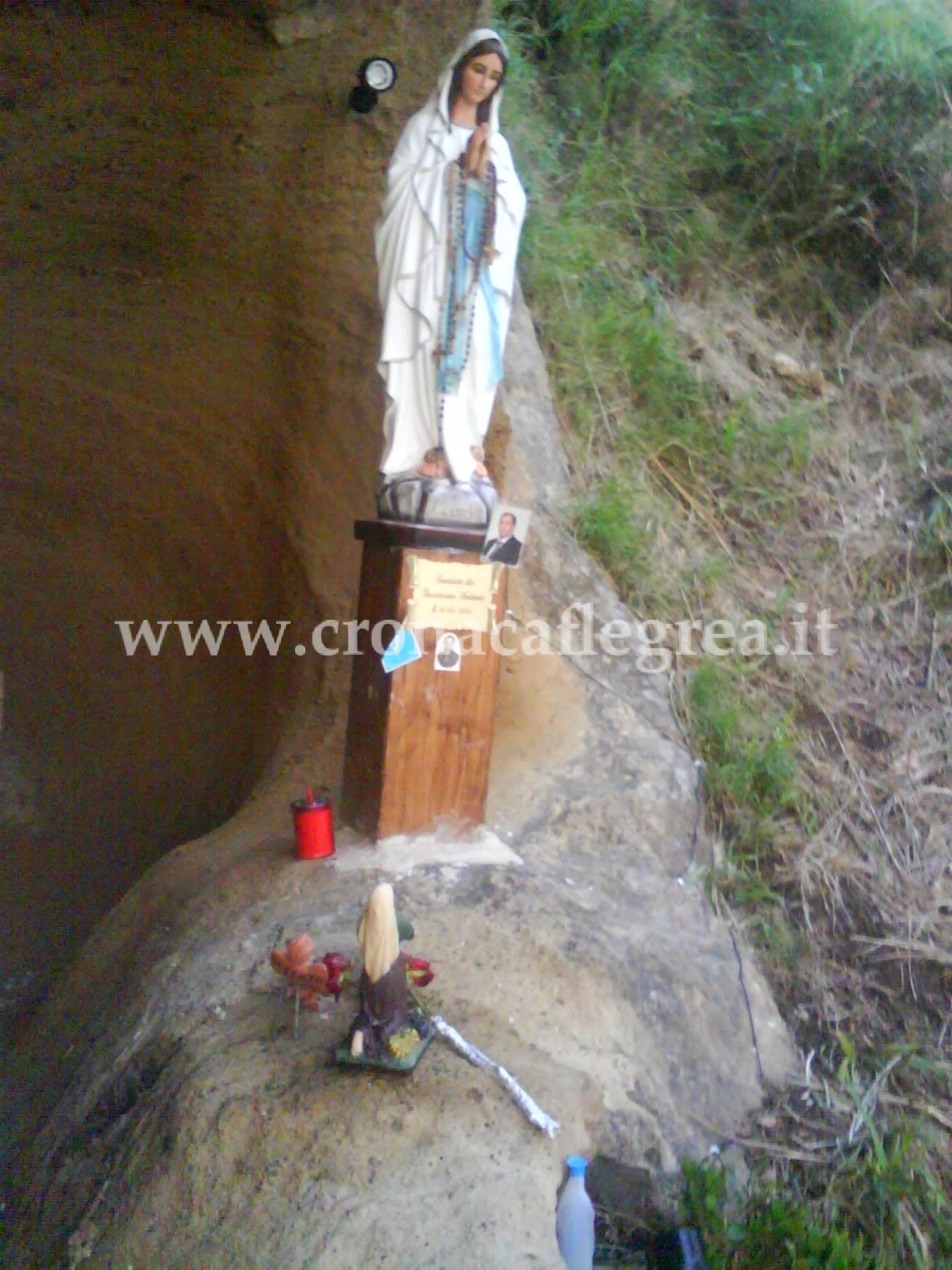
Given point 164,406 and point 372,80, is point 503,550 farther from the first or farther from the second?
point 164,406

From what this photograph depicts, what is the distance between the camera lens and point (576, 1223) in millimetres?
1438

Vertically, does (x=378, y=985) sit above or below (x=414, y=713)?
below

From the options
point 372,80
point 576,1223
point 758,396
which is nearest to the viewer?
point 576,1223

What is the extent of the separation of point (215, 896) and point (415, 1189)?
949mm

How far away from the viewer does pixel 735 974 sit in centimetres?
228

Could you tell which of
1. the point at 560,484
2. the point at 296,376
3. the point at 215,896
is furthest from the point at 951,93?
the point at 215,896

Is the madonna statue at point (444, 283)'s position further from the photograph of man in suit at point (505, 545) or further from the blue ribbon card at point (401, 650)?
the blue ribbon card at point (401, 650)

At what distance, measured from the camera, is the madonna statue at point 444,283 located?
2.11 m

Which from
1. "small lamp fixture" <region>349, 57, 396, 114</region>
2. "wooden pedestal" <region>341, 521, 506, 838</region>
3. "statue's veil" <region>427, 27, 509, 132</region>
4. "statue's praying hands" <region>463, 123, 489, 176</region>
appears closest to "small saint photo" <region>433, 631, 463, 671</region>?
"wooden pedestal" <region>341, 521, 506, 838</region>

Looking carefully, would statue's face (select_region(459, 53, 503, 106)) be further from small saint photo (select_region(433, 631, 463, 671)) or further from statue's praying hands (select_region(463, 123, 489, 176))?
small saint photo (select_region(433, 631, 463, 671))

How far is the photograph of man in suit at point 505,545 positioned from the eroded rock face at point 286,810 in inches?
24.5

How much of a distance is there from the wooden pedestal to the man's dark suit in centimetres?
2

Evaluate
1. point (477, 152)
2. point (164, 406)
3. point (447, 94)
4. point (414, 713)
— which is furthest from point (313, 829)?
point (164, 406)

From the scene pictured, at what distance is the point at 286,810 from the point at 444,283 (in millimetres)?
1305
